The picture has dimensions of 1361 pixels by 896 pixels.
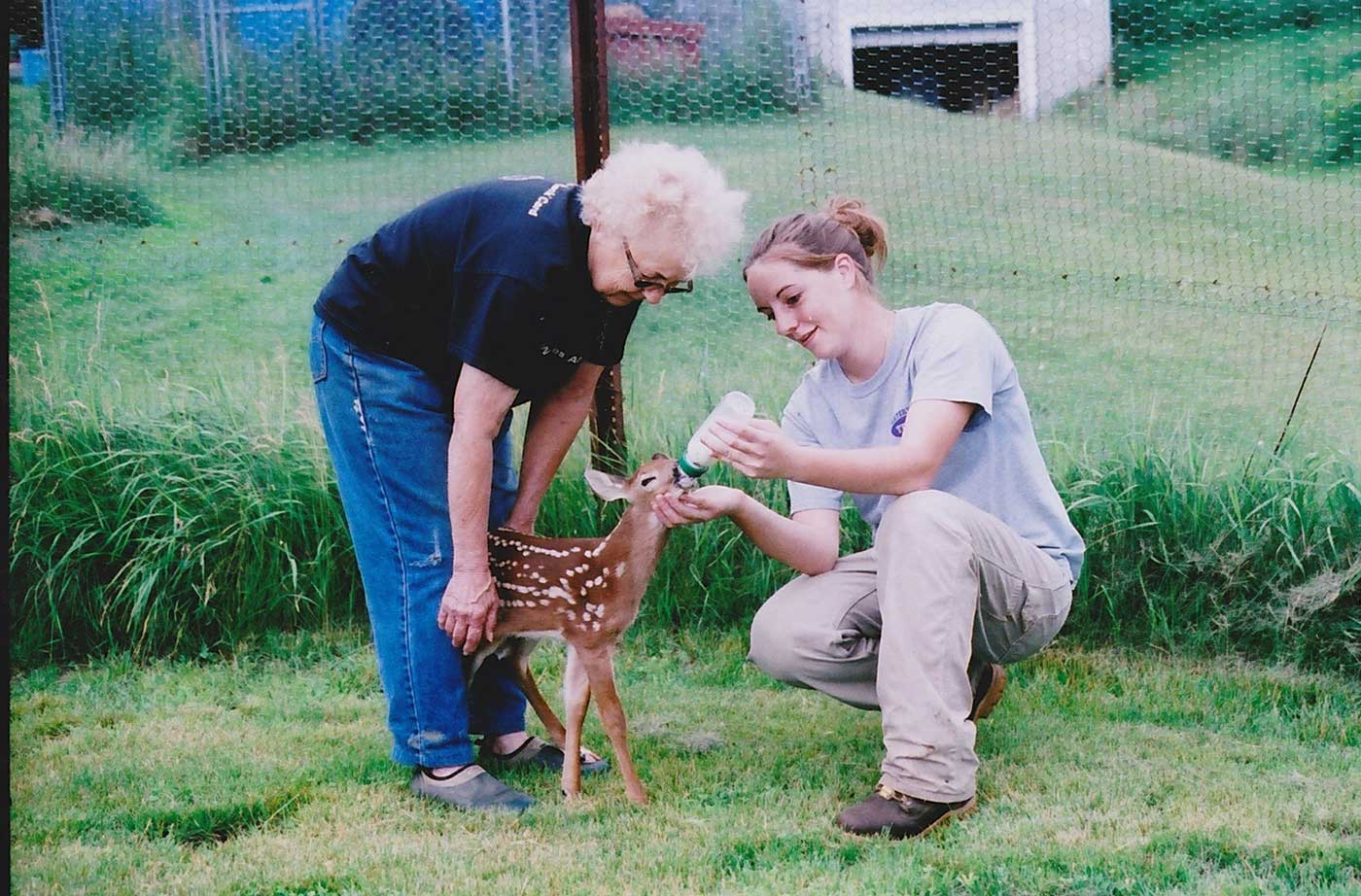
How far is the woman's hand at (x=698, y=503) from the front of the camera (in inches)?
134

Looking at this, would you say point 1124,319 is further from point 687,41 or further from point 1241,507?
point 687,41

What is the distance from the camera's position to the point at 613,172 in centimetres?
312

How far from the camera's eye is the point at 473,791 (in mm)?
3508

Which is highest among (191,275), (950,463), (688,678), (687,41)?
(687,41)

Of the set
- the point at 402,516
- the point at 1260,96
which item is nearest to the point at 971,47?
the point at 1260,96

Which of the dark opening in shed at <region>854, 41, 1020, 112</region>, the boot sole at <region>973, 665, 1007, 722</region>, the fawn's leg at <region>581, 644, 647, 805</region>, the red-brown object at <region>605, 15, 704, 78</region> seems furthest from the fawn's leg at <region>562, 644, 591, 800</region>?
the dark opening in shed at <region>854, 41, 1020, 112</region>

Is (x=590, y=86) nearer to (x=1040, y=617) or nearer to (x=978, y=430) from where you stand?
(x=978, y=430)

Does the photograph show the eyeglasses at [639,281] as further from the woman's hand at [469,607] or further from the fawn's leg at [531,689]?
the fawn's leg at [531,689]

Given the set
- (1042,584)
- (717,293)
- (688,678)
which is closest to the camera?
(1042,584)

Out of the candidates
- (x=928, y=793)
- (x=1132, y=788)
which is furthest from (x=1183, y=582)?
(x=928, y=793)

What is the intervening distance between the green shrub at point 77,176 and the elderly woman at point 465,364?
224 centimetres

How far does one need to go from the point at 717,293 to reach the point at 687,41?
90 centimetres

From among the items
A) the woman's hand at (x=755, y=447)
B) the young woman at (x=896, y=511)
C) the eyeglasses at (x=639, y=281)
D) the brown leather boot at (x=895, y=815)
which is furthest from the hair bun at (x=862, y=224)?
the brown leather boot at (x=895, y=815)

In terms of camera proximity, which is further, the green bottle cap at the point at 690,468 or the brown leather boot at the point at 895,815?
the green bottle cap at the point at 690,468
